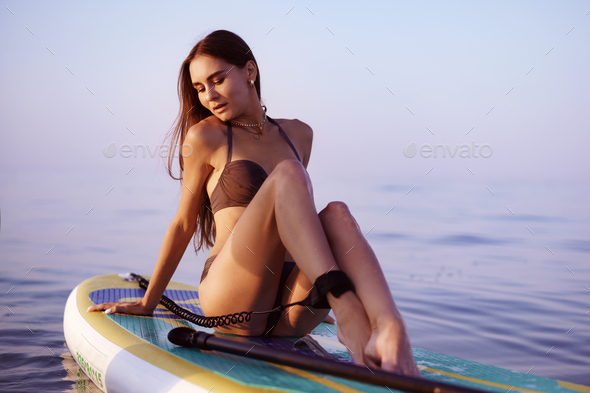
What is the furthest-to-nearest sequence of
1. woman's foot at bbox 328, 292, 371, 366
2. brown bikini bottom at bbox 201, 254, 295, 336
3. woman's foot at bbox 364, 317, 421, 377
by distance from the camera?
brown bikini bottom at bbox 201, 254, 295, 336, woman's foot at bbox 328, 292, 371, 366, woman's foot at bbox 364, 317, 421, 377

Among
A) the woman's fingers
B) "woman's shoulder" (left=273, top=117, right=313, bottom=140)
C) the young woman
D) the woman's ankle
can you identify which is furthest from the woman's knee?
the woman's fingers

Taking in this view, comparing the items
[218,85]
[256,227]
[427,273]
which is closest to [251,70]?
[218,85]

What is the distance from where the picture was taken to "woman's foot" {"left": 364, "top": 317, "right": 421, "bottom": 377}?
4.00 ft

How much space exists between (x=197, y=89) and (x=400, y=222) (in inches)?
266

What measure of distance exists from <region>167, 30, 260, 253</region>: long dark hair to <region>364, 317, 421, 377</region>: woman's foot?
3.36 feet

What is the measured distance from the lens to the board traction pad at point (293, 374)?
1.35 meters

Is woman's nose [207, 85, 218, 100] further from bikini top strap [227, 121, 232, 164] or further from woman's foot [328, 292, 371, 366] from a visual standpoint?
woman's foot [328, 292, 371, 366]

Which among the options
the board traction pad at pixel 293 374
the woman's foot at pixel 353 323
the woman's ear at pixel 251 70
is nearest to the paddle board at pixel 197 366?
the board traction pad at pixel 293 374

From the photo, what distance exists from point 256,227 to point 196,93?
0.87 m

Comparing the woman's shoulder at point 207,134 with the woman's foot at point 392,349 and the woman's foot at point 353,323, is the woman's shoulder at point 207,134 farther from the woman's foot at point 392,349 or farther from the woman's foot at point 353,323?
the woman's foot at point 392,349

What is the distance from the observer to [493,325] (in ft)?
10.2

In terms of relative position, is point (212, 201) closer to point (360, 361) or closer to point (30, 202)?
Answer: point (360, 361)

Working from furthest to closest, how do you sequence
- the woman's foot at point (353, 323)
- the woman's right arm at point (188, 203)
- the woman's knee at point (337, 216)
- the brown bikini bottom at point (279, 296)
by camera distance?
the woman's right arm at point (188, 203) < the brown bikini bottom at point (279, 296) < the woman's knee at point (337, 216) < the woman's foot at point (353, 323)

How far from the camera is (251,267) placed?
1618 mm
